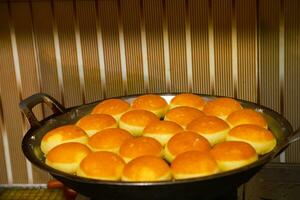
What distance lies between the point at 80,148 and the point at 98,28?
0.55m

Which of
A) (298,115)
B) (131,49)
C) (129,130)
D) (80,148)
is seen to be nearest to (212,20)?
(131,49)

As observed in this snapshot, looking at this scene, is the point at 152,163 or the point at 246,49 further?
the point at 246,49

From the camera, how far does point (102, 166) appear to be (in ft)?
2.64

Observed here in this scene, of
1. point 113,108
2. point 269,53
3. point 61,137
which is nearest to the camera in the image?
point 61,137

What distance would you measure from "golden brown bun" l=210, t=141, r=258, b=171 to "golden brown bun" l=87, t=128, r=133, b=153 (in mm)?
170

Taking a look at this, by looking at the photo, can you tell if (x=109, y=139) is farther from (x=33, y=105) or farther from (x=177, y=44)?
(x=177, y=44)

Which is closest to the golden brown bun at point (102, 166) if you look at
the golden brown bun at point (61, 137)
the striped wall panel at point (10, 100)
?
the golden brown bun at point (61, 137)

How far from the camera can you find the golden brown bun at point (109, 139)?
894mm

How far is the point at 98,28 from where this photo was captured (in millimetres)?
1353

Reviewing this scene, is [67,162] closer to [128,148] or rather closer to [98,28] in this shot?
[128,148]

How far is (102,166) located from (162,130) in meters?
0.16

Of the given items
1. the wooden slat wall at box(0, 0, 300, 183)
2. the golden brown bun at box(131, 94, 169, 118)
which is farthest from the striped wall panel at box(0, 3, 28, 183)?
the golden brown bun at box(131, 94, 169, 118)

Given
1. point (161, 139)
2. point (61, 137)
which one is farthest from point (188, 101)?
point (61, 137)

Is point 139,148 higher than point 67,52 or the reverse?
the reverse
